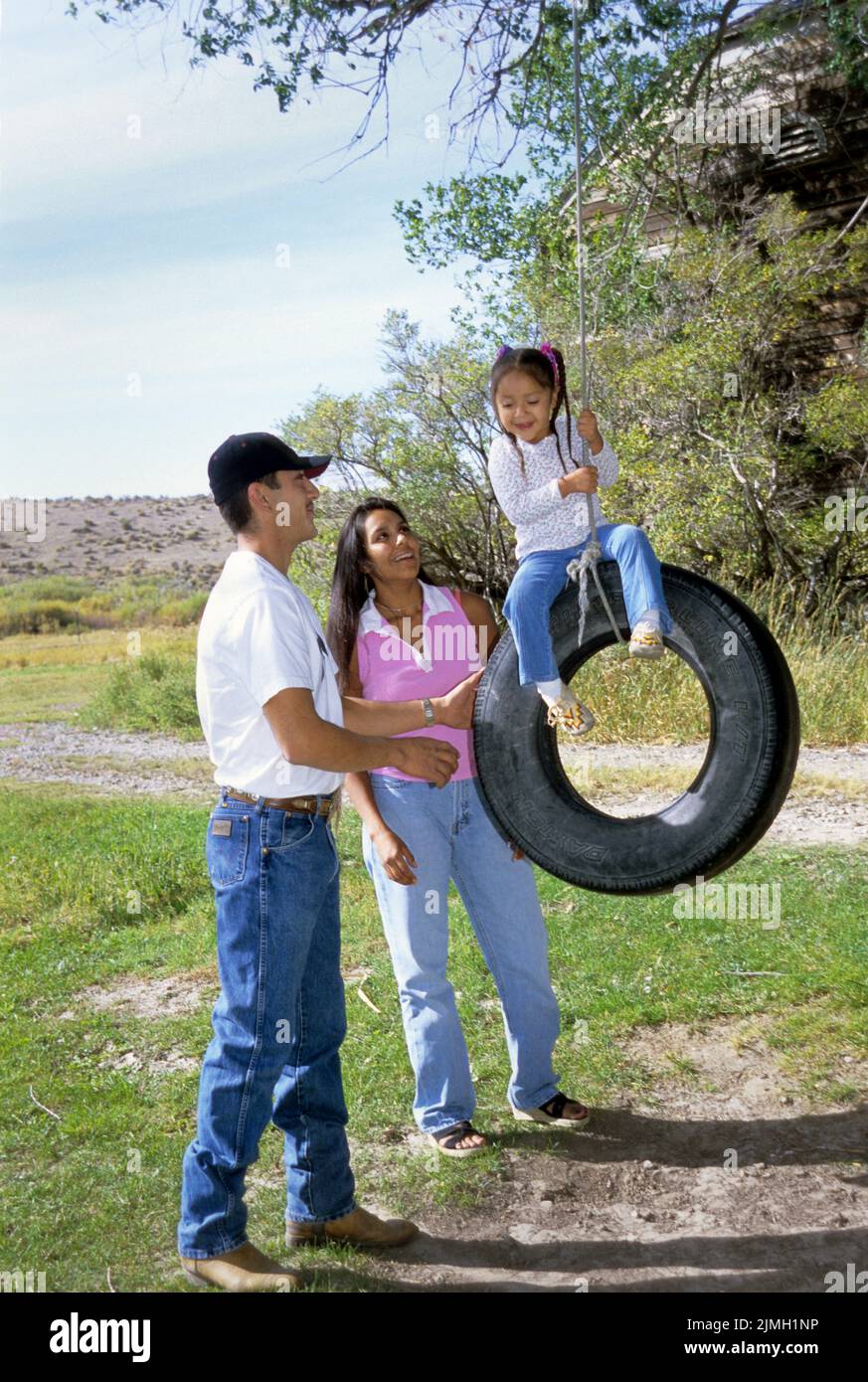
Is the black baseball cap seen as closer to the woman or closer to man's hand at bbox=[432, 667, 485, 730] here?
the woman

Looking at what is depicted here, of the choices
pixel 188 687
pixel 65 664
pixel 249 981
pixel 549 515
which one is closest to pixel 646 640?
pixel 549 515

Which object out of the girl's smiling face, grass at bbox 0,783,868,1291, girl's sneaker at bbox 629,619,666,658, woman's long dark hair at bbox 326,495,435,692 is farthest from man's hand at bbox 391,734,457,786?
grass at bbox 0,783,868,1291

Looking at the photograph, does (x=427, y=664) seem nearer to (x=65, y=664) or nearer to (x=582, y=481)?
(x=582, y=481)

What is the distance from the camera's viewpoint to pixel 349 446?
1331 centimetres

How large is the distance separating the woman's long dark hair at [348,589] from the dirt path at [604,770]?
4338mm

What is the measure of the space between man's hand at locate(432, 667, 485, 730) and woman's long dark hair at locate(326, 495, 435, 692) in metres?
0.33

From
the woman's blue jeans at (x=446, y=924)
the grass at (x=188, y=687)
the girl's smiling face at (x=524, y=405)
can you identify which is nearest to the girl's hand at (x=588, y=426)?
the girl's smiling face at (x=524, y=405)

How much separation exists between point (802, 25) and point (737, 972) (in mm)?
10288

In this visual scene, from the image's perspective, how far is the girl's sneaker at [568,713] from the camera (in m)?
3.21

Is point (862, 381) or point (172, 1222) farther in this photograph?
point (862, 381)

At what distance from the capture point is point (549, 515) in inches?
134
